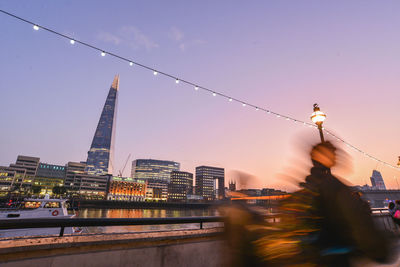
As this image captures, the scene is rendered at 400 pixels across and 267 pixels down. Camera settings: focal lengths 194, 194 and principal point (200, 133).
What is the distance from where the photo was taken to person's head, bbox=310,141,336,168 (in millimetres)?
2203

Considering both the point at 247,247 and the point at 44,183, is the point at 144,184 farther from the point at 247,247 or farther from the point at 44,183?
the point at 247,247

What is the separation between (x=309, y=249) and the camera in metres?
1.72

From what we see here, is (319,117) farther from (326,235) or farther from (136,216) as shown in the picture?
(136,216)

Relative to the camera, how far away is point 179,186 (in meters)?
167

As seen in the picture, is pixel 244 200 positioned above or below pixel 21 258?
above

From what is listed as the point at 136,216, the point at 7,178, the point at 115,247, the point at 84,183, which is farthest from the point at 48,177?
the point at 115,247

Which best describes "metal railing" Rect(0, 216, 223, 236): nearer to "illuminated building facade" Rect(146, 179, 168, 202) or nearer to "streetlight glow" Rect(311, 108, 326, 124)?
"streetlight glow" Rect(311, 108, 326, 124)

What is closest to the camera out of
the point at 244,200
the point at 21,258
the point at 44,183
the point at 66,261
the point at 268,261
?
the point at 268,261

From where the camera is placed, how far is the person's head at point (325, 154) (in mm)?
2203

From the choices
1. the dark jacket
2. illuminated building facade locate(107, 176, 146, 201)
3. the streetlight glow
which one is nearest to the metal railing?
the dark jacket

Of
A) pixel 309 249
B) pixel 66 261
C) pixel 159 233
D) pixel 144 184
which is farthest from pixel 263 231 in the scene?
pixel 144 184

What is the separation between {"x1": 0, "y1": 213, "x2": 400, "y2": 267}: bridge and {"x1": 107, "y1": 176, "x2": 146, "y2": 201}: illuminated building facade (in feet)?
484

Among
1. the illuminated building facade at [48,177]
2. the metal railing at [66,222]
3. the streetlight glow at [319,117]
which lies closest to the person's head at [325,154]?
the metal railing at [66,222]

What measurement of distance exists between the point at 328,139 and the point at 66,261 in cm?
348
